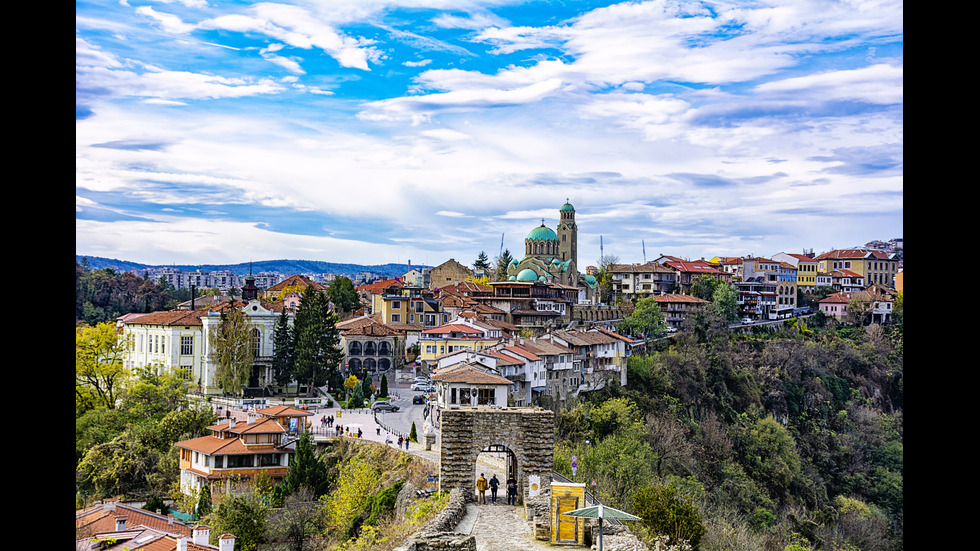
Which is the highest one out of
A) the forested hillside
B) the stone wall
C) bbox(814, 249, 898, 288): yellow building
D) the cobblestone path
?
bbox(814, 249, 898, 288): yellow building

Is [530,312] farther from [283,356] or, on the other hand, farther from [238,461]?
[238,461]

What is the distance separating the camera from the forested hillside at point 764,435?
25.8 meters

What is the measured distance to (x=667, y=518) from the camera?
11195 mm

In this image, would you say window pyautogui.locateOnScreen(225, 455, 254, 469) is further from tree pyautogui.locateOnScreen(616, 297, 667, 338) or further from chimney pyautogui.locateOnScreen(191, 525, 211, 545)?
tree pyautogui.locateOnScreen(616, 297, 667, 338)

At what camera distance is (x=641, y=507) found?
1143 centimetres

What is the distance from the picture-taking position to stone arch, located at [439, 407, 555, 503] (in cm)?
1373

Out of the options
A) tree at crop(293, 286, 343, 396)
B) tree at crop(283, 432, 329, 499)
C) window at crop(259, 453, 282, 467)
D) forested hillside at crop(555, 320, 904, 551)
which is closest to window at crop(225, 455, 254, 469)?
window at crop(259, 453, 282, 467)

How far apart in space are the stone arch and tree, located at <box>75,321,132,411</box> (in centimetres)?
2207

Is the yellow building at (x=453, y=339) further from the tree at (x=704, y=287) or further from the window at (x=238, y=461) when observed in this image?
the tree at (x=704, y=287)

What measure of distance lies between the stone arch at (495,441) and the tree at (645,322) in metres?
35.4

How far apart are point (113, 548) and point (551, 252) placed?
54.3m

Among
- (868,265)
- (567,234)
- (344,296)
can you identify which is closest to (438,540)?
(344,296)
